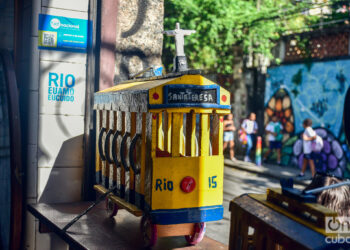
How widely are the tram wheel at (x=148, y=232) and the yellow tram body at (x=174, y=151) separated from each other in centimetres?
11

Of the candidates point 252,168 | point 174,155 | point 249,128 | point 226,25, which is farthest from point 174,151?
point 249,128

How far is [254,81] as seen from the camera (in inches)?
745

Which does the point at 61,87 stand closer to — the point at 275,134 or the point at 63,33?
the point at 63,33

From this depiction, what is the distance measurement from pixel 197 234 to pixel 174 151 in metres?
0.69

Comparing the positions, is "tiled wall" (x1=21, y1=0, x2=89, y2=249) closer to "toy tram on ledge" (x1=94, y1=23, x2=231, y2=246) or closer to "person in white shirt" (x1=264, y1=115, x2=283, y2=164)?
"toy tram on ledge" (x1=94, y1=23, x2=231, y2=246)

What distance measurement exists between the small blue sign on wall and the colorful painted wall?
35.1ft

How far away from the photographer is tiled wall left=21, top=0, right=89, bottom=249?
16.2 feet

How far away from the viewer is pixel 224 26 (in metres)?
16.6

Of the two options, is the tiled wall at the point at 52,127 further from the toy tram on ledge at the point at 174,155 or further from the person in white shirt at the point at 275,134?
the person in white shirt at the point at 275,134

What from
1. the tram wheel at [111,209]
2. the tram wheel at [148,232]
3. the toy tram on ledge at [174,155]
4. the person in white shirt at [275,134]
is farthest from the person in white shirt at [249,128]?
the tram wheel at [148,232]

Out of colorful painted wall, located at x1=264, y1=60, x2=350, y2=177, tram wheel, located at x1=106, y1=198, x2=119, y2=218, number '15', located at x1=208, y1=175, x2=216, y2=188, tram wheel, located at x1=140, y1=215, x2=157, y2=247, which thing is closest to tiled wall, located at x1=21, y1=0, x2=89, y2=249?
tram wheel, located at x1=106, y1=198, x2=119, y2=218

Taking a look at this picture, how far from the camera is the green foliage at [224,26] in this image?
14.9 meters

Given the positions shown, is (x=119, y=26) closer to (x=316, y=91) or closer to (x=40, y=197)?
(x=40, y=197)

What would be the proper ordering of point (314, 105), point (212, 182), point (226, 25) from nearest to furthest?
point (212, 182) < point (314, 105) < point (226, 25)
